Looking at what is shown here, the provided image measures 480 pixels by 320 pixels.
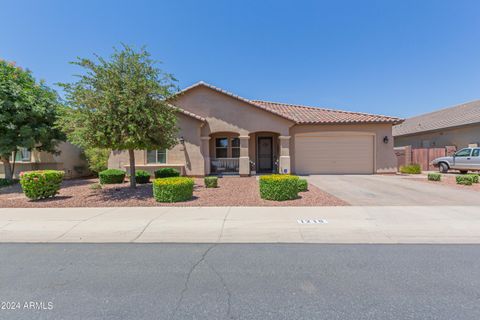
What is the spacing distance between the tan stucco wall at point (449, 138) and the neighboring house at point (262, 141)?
27.2ft

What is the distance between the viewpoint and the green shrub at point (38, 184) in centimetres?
786

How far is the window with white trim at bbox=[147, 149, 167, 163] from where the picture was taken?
1370 centimetres

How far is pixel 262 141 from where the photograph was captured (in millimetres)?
16203

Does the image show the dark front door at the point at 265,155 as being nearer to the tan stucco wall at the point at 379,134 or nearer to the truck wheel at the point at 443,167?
the tan stucco wall at the point at 379,134

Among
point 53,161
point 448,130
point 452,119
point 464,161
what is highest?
point 452,119

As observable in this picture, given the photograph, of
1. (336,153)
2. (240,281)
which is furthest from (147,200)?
(336,153)

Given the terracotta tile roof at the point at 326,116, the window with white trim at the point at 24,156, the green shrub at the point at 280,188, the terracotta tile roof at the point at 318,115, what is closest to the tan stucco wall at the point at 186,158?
the terracotta tile roof at the point at 318,115

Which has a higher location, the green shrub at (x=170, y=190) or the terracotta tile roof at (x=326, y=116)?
the terracotta tile roof at (x=326, y=116)

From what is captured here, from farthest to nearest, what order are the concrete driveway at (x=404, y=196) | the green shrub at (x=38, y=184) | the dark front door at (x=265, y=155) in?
the dark front door at (x=265, y=155), the green shrub at (x=38, y=184), the concrete driveway at (x=404, y=196)

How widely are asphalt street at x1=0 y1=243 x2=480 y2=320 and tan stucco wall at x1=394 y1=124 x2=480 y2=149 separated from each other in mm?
20091

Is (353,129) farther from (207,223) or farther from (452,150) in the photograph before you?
(207,223)

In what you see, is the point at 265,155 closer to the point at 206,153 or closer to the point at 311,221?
the point at 206,153

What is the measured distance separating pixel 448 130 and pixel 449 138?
750 mm

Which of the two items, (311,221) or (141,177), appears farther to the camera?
(141,177)
